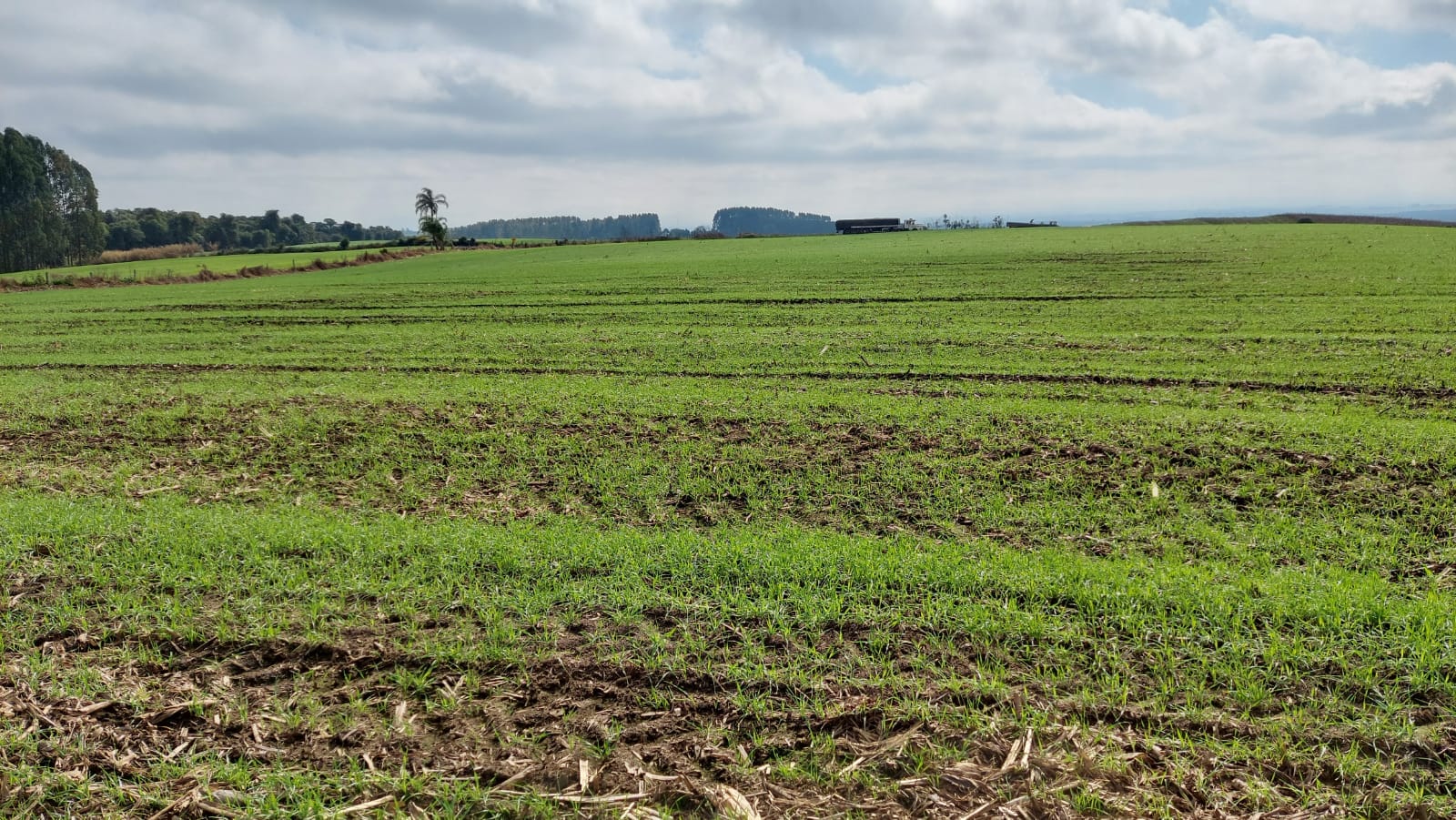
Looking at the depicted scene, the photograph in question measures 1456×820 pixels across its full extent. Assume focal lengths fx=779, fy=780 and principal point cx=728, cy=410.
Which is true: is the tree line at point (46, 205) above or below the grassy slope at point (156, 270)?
above

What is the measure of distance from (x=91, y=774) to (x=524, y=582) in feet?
8.22

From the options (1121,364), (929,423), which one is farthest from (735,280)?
(929,423)

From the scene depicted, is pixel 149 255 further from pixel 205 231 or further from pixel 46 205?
pixel 205 231

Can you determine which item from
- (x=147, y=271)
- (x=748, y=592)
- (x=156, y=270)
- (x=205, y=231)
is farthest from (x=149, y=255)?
(x=748, y=592)

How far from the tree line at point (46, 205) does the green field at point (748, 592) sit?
11291 cm

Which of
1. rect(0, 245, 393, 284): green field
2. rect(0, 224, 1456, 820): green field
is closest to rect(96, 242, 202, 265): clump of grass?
rect(0, 245, 393, 284): green field

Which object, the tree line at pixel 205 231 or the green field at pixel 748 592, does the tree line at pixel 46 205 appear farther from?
the green field at pixel 748 592

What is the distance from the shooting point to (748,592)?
5.38 metres

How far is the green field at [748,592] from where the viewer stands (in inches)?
146

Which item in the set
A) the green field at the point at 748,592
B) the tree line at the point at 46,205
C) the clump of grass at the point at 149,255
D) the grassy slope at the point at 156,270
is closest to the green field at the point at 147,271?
the grassy slope at the point at 156,270

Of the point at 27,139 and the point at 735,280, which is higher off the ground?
the point at 27,139

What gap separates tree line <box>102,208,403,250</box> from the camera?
129 metres

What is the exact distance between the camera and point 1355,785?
138 inches

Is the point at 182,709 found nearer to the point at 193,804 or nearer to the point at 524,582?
the point at 193,804
